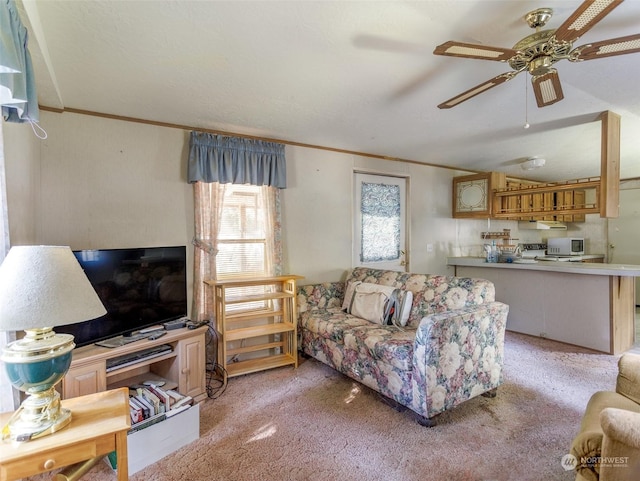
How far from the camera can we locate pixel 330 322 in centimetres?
296

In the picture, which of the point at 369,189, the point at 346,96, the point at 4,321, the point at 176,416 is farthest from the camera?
the point at 369,189

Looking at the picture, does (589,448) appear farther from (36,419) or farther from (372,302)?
(36,419)

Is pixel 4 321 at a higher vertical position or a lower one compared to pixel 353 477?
higher

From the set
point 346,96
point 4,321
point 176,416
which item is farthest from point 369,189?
point 4,321

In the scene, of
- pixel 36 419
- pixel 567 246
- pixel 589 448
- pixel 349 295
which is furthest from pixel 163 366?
pixel 567 246

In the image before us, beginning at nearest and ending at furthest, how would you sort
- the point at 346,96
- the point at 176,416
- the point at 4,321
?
the point at 4,321 < the point at 176,416 < the point at 346,96

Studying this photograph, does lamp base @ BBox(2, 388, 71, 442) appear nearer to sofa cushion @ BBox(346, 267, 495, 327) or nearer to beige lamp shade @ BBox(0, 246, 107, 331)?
beige lamp shade @ BBox(0, 246, 107, 331)

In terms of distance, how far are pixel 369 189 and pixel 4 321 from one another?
3.66 metres

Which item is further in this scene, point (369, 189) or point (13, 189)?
point (369, 189)

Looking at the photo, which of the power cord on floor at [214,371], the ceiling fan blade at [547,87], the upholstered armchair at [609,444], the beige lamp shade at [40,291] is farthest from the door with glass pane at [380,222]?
the beige lamp shade at [40,291]

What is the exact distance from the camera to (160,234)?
112 inches

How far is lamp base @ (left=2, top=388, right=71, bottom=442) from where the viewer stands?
117cm

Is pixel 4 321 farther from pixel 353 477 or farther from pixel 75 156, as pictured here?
pixel 75 156

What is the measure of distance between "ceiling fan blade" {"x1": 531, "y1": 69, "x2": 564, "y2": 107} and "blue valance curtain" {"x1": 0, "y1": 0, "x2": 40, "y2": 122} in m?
2.35
